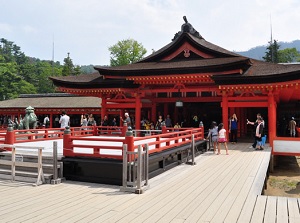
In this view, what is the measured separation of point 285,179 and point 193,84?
356 inches

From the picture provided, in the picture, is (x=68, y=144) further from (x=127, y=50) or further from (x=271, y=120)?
(x=127, y=50)

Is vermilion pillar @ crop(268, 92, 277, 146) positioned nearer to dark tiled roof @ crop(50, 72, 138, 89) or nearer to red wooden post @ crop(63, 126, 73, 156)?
dark tiled roof @ crop(50, 72, 138, 89)

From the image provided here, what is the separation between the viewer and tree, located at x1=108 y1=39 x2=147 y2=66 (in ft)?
214

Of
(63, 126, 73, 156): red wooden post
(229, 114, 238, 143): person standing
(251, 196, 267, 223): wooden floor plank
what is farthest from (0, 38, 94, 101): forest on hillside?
(251, 196, 267, 223): wooden floor plank

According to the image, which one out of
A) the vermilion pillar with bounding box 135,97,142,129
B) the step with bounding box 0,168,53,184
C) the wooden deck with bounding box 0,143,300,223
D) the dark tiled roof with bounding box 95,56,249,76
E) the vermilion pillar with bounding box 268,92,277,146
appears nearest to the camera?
the wooden deck with bounding box 0,143,300,223

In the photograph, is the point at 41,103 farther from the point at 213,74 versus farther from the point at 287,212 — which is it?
the point at 287,212

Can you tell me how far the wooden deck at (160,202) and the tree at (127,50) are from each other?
5730cm

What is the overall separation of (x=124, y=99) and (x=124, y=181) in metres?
13.8

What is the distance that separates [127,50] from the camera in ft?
217

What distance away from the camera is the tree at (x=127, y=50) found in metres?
65.3

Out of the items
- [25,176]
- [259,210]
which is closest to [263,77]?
[259,210]

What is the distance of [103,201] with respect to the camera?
7273 mm

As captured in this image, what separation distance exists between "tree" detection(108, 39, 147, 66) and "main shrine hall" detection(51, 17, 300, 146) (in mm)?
40397

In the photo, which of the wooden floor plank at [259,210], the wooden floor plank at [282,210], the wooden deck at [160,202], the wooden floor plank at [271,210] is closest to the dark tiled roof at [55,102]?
the wooden deck at [160,202]
